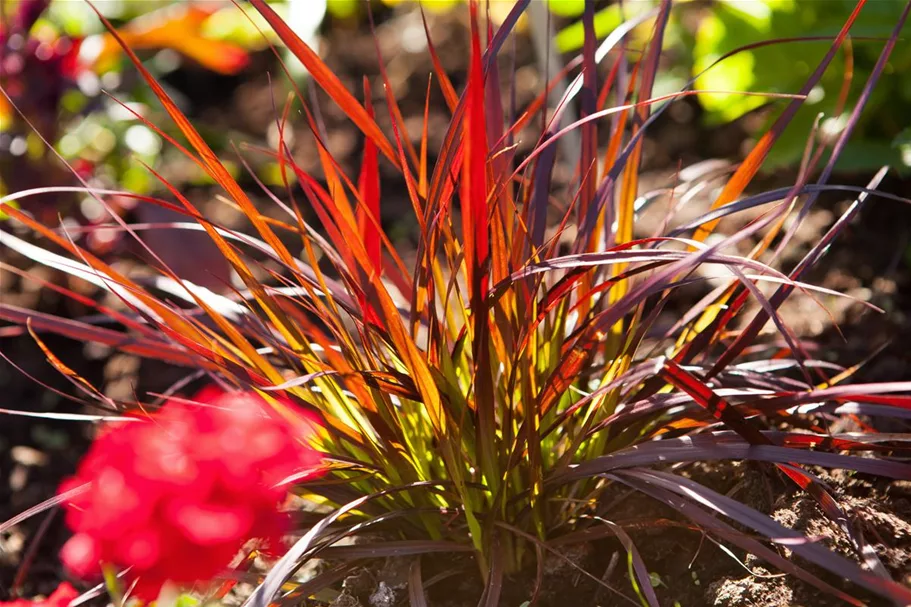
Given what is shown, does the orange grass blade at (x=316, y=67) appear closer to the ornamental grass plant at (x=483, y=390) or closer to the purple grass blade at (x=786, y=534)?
the ornamental grass plant at (x=483, y=390)

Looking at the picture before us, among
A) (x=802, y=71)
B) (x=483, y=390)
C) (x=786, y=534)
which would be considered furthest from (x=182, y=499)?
(x=802, y=71)

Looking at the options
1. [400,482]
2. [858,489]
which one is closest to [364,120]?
[400,482]

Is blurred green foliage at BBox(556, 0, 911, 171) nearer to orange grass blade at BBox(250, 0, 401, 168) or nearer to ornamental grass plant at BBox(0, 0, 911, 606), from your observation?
ornamental grass plant at BBox(0, 0, 911, 606)

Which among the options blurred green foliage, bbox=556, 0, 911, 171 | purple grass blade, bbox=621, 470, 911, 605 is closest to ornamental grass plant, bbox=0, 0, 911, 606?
purple grass blade, bbox=621, 470, 911, 605

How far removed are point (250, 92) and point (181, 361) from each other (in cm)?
191

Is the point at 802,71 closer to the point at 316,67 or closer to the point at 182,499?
the point at 316,67

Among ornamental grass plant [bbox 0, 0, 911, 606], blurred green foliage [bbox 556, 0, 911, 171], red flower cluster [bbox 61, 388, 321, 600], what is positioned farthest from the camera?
blurred green foliage [bbox 556, 0, 911, 171]

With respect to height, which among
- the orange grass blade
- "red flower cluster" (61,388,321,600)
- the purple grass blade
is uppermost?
the orange grass blade

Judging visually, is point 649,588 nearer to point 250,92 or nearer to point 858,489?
point 858,489

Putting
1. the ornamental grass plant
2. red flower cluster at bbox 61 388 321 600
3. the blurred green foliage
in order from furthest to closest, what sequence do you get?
1. the blurred green foliage
2. the ornamental grass plant
3. red flower cluster at bbox 61 388 321 600

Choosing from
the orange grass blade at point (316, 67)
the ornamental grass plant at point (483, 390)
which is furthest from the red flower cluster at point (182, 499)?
the orange grass blade at point (316, 67)

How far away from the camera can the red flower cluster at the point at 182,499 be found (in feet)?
1.89

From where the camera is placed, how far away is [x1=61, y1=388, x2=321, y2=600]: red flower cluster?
1.89ft

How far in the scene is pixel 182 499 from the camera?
587 mm
